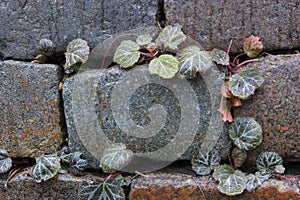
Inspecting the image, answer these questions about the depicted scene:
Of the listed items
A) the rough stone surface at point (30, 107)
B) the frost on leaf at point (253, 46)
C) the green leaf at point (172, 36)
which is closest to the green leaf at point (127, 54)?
the green leaf at point (172, 36)

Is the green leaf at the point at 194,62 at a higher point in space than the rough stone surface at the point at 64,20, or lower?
lower

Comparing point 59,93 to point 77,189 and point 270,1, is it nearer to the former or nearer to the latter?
point 77,189

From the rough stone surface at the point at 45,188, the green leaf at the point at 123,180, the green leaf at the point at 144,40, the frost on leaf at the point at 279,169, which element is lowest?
the rough stone surface at the point at 45,188

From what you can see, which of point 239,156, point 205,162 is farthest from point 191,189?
point 239,156

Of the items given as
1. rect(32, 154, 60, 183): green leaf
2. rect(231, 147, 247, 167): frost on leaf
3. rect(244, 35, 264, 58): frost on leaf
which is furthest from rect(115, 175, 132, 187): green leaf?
rect(244, 35, 264, 58): frost on leaf

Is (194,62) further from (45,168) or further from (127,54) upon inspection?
(45,168)

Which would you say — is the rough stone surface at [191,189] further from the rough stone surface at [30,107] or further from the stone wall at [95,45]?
the rough stone surface at [30,107]

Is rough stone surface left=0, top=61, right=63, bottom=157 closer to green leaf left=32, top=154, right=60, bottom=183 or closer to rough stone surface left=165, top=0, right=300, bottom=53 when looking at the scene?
green leaf left=32, top=154, right=60, bottom=183

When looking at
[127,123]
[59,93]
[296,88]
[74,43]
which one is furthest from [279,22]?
[59,93]
